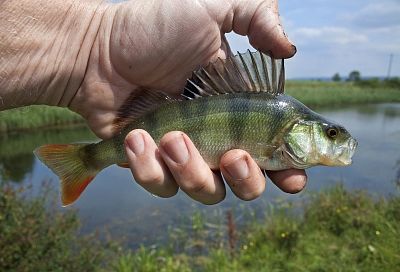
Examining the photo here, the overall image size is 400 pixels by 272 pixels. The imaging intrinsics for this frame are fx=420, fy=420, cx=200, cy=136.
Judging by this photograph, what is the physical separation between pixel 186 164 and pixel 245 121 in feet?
1.45

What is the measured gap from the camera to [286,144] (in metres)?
2.54

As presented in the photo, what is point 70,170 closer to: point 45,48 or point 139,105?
point 139,105

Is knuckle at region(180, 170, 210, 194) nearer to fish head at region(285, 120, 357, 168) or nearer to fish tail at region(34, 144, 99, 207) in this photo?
fish head at region(285, 120, 357, 168)

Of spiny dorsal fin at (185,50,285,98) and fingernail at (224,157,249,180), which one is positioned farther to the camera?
spiny dorsal fin at (185,50,285,98)

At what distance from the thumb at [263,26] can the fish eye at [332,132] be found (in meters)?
0.62

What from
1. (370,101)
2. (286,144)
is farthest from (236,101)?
(370,101)

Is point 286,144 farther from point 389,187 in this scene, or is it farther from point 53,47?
A: point 389,187

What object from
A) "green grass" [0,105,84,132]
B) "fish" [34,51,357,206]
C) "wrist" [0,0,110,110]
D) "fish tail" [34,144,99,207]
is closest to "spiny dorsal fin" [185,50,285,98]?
"fish" [34,51,357,206]

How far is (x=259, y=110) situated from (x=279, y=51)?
522 millimetres

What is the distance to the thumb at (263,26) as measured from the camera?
2.78 m

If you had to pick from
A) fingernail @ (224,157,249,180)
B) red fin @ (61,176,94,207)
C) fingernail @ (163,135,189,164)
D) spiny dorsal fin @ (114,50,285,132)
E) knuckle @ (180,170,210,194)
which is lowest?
red fin @ (61,176,94,207)

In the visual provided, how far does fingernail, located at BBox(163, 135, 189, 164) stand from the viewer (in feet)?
8.12

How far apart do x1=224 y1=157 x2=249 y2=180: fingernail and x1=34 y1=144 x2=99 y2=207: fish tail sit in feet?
3.19

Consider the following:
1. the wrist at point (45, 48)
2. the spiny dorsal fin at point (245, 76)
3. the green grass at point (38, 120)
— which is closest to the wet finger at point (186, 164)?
the spiny dorsal fin at point (245, 76)
